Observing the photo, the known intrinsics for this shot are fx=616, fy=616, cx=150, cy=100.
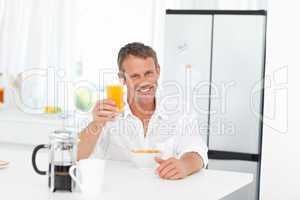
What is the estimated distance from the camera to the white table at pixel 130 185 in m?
2.17

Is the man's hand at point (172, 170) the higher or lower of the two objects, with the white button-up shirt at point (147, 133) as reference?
lower

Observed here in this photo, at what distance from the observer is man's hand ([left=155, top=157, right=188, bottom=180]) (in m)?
2.46

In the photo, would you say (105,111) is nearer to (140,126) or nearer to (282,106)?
(140,126)

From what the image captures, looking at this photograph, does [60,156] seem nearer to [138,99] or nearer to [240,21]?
[138,99]

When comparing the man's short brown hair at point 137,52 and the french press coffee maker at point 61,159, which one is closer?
the french press coffee maker at point 61,159

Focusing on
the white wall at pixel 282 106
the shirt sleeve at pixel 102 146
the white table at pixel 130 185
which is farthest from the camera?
the white wall at pixel 282 106

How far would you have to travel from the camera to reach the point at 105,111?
2.65m

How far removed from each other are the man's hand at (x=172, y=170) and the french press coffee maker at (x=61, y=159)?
385 millimetres

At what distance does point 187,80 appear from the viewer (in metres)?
4.10

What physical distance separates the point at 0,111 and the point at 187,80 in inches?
63.5

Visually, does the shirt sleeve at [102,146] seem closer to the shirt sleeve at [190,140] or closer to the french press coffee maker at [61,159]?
the shirt sleeve at [190,140]

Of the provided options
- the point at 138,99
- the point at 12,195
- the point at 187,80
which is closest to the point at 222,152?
the point at 187,80

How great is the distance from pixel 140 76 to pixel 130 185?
73cm

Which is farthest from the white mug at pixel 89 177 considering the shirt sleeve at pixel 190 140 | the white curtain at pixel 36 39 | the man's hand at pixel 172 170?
the white curtain at pixel 36 39
